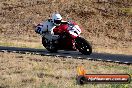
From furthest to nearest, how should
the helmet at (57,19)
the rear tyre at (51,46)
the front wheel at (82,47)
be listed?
the rear tyre at (51,46), the helmet at (57,19), the front wheel at (82,47)

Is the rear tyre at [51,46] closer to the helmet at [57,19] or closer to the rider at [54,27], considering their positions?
the rider at [54,27]

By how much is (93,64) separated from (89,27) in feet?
95.8

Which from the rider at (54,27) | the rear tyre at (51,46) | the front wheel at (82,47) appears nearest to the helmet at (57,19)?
the rider at (54,27)

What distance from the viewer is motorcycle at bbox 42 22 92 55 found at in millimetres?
24219

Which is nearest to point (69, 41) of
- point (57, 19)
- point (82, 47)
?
point (82, 47)

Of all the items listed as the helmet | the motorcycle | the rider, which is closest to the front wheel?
the motorcycle

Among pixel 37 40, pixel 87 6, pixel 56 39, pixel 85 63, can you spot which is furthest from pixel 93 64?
pixel 87 6

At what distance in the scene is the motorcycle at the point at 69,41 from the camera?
79.5 ft

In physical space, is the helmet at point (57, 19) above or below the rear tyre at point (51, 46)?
above

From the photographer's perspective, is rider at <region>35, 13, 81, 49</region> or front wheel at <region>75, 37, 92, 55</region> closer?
front wheel at <region>75, 37, 92, 55</region>

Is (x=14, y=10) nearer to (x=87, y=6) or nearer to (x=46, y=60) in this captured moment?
(x=87, y=6)

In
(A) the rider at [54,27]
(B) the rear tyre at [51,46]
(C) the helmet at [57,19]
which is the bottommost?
(B) the rear tyre at [51,46]

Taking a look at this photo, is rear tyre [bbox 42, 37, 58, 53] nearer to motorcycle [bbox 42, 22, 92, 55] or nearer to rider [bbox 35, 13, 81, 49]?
motorcycle [bbox 42, 22, 92, 55]

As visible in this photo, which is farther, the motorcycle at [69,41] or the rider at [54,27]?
the rider at [54,27]
